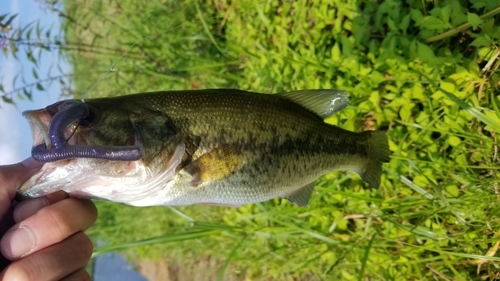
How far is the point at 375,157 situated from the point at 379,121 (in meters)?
0.69

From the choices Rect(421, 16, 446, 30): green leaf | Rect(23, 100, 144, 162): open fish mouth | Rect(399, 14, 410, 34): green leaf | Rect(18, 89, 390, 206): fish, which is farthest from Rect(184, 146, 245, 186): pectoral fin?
Rect(399, 14, 410, 34): green leaf

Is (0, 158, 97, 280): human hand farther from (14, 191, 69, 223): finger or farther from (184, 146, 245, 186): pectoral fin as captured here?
(184, 146, 245, 186): pectoral fin

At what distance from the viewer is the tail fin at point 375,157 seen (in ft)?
5.41

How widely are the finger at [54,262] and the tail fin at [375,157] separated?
1.05 m

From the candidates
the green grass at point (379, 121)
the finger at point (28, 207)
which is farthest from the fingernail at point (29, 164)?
the green grass at point (379, 121)

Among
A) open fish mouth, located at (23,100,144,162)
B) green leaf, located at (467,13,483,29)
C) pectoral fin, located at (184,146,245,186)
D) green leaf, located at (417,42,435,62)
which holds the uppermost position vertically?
open fish mouth, located at (23,100,144,162)

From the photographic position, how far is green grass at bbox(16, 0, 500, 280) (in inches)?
74.6

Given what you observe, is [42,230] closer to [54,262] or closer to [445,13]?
[54,262]

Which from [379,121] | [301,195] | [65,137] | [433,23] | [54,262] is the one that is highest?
[65,137]

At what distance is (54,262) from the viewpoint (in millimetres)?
1206

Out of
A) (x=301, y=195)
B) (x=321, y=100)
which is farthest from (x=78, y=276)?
(x=321, y=100)

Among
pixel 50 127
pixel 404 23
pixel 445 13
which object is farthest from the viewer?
pixel 404 23

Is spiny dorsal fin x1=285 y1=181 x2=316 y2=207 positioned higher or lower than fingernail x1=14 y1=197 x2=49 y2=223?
lower

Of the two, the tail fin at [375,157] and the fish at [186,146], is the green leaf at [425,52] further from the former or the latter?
the fish at [186,146]
